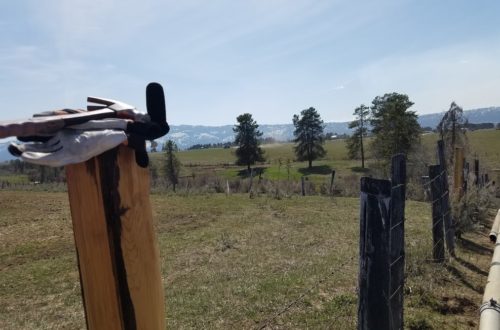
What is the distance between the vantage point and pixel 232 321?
4.79m

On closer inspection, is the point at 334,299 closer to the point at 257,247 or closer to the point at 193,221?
the point at 257,247

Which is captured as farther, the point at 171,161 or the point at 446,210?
the point at 171,161

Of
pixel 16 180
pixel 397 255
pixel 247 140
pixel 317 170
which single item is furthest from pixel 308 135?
pixel 397 255

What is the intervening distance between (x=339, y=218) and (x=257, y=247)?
173 inches

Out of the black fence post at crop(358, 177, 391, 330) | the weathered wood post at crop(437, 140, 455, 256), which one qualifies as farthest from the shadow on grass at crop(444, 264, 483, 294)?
the black fence post at crop(358, 177, 391, 330)

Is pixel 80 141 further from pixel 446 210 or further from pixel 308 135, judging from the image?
pixel 308 135

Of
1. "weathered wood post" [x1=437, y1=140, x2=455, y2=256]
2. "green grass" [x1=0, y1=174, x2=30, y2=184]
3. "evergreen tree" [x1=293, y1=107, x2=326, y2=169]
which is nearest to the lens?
"weathered wood post" [x1=437, y1=140, x2=455, y2=256]

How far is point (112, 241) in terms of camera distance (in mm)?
1489

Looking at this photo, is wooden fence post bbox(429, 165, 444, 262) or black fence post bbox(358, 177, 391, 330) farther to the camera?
wooden fence post bbox(429, 165, 444, 262)

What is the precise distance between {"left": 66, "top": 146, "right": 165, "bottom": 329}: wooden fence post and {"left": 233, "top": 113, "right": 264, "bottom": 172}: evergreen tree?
5110cm

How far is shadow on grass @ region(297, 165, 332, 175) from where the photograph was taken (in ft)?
179

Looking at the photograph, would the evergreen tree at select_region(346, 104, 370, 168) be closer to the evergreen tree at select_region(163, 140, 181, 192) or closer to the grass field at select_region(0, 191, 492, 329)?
the evergreen tree at select_region(163, 140, 181, 192)

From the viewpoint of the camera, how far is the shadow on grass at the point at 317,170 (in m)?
54.6

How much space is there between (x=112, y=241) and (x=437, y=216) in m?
6.01
